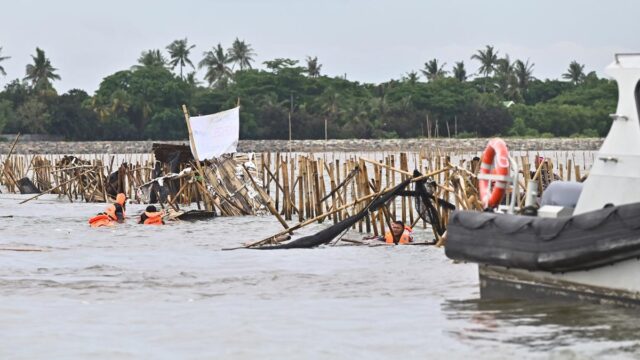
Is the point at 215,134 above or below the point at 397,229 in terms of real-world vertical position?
above

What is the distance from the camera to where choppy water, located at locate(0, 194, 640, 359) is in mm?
12797

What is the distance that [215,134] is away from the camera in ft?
102

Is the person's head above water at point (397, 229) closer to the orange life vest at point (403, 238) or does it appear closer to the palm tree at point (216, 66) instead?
the orange life vest at point (403, 238)

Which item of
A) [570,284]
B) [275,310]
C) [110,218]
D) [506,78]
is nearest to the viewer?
[570,284]

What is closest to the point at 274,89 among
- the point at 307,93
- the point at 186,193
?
the point at 307,93

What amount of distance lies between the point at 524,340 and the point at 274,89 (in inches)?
4178

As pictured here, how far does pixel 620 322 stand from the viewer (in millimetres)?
13211

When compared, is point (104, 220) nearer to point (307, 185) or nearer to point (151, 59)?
point (307, 185)

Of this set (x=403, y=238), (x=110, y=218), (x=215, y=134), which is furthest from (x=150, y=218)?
(x=403, y=238)

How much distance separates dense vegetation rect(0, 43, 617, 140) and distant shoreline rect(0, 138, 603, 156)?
2.66m

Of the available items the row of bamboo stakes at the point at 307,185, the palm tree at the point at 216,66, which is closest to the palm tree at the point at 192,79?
the palm tree at the point at 216,66

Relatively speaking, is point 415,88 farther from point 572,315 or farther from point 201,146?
point 572,315

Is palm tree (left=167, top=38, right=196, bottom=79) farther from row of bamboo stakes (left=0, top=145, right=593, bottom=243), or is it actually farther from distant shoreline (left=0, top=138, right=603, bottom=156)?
row of bamboo stakes (left=0, top=145, right=593, bottom=243)

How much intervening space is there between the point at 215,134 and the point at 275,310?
626 inches
